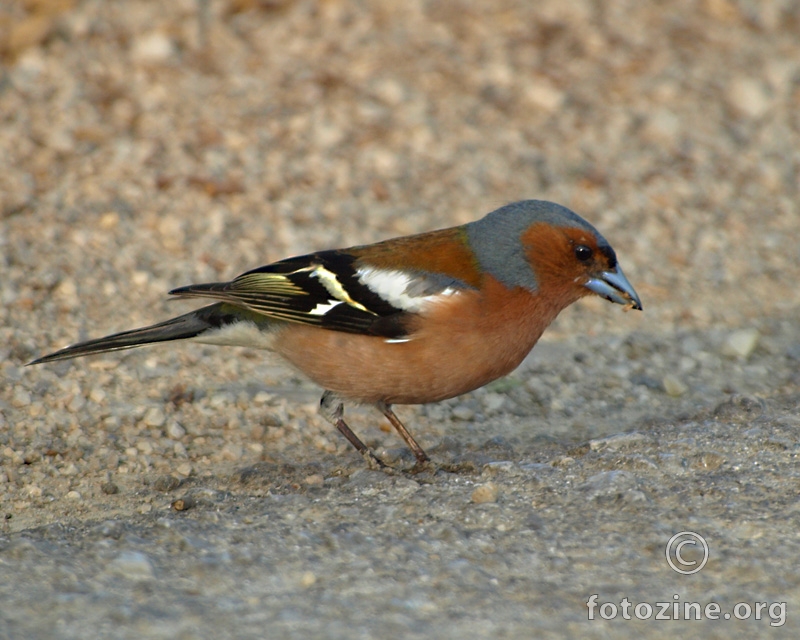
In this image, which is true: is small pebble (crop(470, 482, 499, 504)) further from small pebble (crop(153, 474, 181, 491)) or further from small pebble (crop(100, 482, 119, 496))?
small pebble (crop(100, 482, 119, 496))

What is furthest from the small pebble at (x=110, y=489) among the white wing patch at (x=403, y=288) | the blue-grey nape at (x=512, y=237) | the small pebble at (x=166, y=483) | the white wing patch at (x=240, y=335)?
the blue-grey nape at (x=512, y=237)

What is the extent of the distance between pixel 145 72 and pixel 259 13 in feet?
4.35

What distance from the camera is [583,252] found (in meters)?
4.86

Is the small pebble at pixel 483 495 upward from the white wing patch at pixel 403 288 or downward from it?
downward

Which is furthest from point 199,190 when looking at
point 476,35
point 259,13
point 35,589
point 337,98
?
point 35,589

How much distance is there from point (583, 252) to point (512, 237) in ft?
1.09

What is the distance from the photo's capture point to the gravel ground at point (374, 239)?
12.2 ft

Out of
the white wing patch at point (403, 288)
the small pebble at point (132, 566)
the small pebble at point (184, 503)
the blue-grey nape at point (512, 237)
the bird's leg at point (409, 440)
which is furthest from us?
the bird's leg at point (409, 440)

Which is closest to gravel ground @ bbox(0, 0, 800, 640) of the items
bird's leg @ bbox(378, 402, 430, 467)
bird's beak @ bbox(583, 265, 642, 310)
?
bird's leg @ bbox(378, 402, 430, 467)

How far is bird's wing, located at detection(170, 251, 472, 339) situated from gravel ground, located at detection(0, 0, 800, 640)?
718mm

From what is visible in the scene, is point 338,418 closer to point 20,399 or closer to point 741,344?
point 20,399

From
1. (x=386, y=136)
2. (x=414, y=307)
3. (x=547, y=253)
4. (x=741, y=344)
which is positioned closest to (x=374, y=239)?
(x=386, y=136)

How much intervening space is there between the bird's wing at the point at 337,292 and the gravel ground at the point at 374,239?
0.72m

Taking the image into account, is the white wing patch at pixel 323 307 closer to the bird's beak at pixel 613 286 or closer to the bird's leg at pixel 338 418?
the bird's leg at pixel 338 418
